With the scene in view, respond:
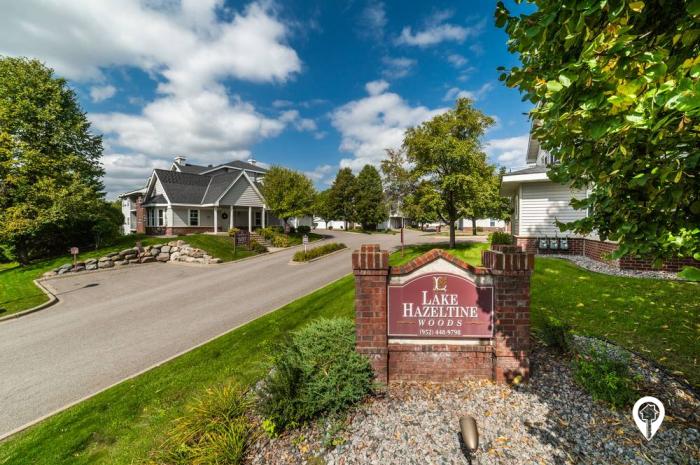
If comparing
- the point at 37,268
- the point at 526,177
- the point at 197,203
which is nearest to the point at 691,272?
the point at 526,177

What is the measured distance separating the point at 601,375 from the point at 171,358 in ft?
28.0

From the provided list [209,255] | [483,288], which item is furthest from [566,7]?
[209,255]

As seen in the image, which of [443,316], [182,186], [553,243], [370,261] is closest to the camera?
[370,261]

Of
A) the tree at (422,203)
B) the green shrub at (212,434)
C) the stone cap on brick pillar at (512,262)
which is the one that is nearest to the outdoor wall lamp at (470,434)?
the stone cap on brick pillar at (512,262)

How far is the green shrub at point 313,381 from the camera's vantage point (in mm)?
3896

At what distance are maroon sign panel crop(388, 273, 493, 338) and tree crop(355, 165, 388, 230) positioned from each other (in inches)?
1900

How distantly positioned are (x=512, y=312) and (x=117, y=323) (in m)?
11.8

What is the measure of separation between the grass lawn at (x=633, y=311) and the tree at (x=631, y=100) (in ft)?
10.8

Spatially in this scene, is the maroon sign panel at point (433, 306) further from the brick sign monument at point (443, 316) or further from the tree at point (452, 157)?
the tree at point (452, 157)

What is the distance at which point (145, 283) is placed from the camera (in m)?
15.3

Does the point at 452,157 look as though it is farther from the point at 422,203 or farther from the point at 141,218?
the point at 141,218

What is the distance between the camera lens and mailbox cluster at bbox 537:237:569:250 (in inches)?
605

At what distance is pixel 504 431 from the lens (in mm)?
3578

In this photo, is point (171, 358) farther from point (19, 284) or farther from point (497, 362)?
point (19, 284)
